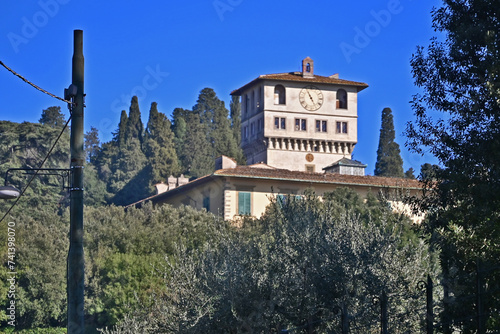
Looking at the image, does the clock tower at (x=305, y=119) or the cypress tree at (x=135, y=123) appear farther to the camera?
the cypress tree at (x=135, y=123)

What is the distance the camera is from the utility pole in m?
12.7

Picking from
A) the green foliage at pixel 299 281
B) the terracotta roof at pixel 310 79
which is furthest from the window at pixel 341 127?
the green foliage at pixel 299 281

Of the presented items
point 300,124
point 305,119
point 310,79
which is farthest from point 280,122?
point 310,79

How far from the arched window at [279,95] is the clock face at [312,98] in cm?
171

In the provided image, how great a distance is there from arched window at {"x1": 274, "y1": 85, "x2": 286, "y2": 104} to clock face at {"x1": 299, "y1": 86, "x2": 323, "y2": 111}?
171cm

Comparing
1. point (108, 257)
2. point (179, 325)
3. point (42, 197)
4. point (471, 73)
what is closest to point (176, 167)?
point (42, 197)

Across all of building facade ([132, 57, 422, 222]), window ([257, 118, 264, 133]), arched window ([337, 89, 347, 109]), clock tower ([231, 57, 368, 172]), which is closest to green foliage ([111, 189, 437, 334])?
building facade ([132, 57, 422, 222])

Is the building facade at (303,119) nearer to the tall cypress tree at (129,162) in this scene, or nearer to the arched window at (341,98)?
the arched window at (341,98)

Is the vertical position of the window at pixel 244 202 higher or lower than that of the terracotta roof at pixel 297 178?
lower

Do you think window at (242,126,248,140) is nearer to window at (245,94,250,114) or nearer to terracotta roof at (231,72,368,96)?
window at (245,94,250,114)

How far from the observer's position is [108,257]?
52.0 metres

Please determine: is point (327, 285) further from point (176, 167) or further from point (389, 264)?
point (176, 167)

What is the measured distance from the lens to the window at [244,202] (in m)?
61.6

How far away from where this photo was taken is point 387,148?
9169cm
